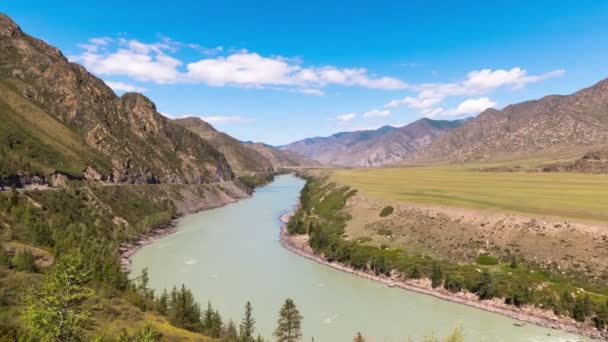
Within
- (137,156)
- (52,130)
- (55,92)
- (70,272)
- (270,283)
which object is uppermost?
(55,92)

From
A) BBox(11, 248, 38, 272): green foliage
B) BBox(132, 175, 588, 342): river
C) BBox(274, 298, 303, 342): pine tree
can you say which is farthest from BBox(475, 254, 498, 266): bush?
BBox(11, 248, 38, 272): green foliage

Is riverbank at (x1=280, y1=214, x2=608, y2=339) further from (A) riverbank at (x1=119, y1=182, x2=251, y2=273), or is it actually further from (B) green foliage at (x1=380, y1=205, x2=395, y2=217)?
(A) riverbank at (x1=119, y1=182, x2=251, y2=273)

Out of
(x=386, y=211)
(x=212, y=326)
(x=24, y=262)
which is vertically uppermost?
(x=24, y=262)

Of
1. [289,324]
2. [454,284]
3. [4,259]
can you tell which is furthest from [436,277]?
[4,259]

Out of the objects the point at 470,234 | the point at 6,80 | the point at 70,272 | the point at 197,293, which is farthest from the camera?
the point at 6,80

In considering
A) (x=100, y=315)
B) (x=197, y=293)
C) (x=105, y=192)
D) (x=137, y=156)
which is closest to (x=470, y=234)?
(x=197, y=293)

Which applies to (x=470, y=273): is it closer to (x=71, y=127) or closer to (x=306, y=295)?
(x=306, y=295)

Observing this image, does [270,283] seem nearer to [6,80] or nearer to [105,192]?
[105,192]
